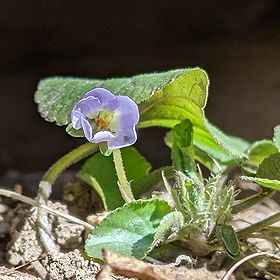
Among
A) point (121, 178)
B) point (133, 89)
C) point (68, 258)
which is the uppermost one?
point (133, 89)

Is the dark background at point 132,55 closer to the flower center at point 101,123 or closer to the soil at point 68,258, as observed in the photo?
the soil at point 68,258

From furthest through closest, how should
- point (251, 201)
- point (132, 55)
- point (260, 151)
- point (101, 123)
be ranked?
point (132, 55) < point (260, 151) < point (251, 201) < point (101, 123)

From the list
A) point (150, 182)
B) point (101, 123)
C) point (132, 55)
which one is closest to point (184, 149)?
point (150, 182)

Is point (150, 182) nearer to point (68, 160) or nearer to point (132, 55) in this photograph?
point (68, 160)

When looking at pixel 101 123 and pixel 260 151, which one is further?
pixel 260 151

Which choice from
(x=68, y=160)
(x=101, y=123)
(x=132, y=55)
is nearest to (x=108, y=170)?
(x=68, y=160)

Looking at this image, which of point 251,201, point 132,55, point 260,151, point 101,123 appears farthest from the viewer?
point 132,55

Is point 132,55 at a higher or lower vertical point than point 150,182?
higher
